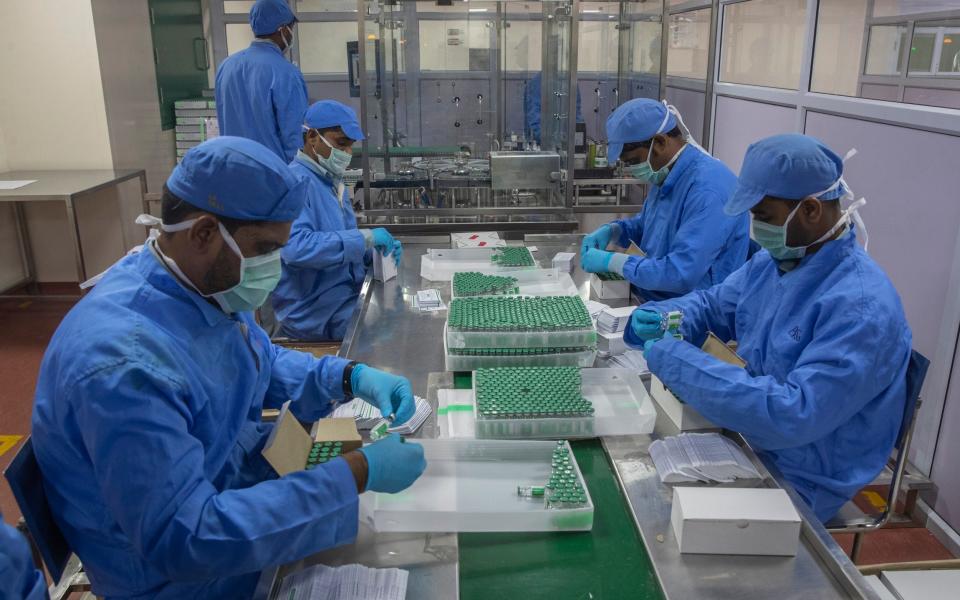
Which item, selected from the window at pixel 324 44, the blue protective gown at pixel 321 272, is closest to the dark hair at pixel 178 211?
the blue protective gown at pixel 321 272

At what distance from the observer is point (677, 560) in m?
1.13

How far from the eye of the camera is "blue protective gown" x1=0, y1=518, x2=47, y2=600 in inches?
32.2

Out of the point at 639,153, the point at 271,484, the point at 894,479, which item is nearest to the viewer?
the point at 271,484

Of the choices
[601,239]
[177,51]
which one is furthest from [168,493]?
[177,51]

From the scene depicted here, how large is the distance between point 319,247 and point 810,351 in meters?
1.64

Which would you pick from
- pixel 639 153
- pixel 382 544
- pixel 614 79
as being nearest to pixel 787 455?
pixel 382 544

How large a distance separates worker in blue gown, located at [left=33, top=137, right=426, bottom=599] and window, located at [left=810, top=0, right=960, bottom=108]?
2961 millimetres

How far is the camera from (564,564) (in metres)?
1.13

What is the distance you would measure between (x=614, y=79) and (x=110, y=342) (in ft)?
14.5

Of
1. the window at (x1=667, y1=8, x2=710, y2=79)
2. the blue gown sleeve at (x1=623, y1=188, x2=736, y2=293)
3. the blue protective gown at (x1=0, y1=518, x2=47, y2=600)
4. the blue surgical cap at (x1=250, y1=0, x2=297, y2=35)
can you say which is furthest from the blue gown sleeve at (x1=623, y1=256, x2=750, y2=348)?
the window at (x1=667, y1=8, x2=710, y2=79)

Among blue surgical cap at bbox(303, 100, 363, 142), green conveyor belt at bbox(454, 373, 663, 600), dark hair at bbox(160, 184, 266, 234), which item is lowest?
green conveyor belt at bbox(454, 373, 663, 600)

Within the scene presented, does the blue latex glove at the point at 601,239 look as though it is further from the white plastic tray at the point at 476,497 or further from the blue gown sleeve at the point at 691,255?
the white plastic tray at the point at 476,497

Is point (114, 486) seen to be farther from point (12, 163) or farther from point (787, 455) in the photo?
point (12, 163)

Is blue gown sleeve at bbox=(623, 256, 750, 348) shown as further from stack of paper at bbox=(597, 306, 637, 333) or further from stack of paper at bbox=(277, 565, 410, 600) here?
stack of paper at bbox=(277, 565, 410, 600)
